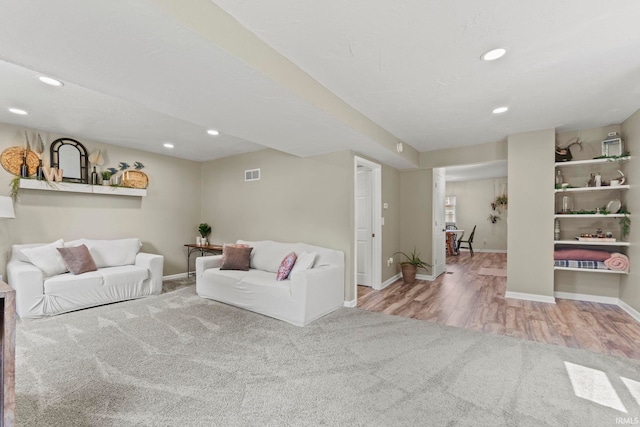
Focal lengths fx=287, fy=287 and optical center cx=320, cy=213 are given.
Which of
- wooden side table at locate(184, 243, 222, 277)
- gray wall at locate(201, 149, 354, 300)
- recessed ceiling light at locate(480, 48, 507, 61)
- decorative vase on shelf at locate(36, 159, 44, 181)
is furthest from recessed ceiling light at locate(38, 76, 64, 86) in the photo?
recessed ceiling light at locate(480, 48, 507, 61)

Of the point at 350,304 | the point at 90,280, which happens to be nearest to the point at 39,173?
the point at 90,280

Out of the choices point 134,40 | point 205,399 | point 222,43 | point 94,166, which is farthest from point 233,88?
point 94,166

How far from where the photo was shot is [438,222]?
5770 mm

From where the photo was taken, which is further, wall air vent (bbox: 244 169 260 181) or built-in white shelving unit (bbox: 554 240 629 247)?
wall air vent (bbox: 244 169 260 181)

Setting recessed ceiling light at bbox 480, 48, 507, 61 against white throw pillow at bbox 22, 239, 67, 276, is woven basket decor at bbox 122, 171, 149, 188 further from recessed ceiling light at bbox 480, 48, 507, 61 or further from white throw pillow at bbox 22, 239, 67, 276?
recessed ceiling light at bbox 480, 48, 507, 61

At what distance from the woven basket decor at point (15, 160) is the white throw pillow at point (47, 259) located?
3.58 ft

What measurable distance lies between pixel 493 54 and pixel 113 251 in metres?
5.34

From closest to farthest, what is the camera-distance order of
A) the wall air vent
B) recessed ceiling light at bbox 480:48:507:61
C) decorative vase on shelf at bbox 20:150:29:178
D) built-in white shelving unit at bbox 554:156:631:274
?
recessed ceiling light at bbox 480:48:507:61 → built-in white shelving unit at bbox 554:156:631:274 → decorative vase on shelf at bbox 20:150:29:178 → the wall air vent

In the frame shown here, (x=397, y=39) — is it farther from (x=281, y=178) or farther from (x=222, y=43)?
(x=281, y=178)

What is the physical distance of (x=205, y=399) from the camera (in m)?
1.89

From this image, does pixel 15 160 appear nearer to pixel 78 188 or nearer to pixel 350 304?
pixel 78 188

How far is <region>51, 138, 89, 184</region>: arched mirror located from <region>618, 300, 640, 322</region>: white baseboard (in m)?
7.58

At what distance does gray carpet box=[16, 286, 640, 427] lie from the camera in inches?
68.7

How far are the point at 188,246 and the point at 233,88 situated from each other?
411cm
